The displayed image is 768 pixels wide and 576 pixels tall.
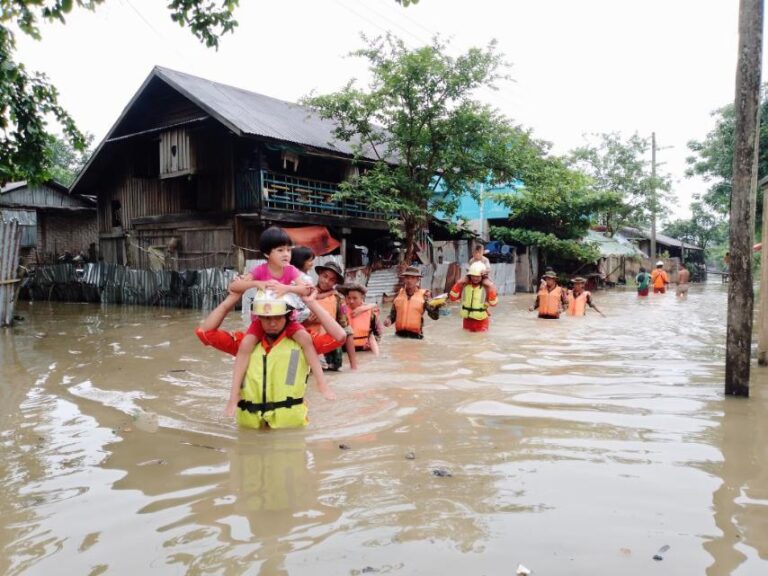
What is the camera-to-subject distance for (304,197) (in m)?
18.2

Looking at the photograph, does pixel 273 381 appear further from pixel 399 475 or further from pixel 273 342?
pixel 399 475

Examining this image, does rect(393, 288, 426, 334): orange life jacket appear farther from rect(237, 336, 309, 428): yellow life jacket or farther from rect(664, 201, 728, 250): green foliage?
rect(664, 201, 728, 250): green foliage

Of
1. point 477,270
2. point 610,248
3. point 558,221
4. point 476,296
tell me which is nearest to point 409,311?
point 477,270

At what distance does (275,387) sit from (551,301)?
8852mm

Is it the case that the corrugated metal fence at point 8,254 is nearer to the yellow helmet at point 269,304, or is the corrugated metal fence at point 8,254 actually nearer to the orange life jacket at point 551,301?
the yellow helmet at point 269,304

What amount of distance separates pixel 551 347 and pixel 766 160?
1381 cm

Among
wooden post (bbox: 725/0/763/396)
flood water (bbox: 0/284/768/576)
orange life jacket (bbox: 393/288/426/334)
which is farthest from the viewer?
orange life jacket (bbox: 393/288/426/334)

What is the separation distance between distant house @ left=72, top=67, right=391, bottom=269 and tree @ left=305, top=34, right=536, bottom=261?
68.2 inches

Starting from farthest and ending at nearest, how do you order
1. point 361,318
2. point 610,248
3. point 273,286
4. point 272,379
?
point 610,248, point 361,318, point 272,379, point 273,286

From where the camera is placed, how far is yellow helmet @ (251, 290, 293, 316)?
4.05 m

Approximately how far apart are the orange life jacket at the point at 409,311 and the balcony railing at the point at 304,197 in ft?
26.4

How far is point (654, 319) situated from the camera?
13578mm

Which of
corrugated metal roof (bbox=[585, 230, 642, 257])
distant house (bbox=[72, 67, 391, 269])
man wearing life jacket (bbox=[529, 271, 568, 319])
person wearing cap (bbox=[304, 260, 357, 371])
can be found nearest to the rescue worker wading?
person wearing cap (bbox=[304, 260, 357, 371])

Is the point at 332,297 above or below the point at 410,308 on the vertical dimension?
above
